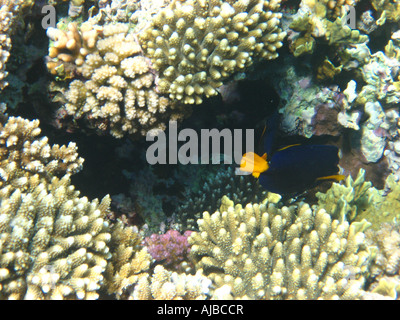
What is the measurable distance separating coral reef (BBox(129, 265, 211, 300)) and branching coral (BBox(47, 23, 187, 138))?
1.54 meters

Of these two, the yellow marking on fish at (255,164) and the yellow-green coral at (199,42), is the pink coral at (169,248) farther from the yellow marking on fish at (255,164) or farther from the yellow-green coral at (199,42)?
the yellow-green coral at (199,42)

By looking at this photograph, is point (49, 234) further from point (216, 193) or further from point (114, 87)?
point (216, 193)

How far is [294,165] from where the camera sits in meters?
2.53

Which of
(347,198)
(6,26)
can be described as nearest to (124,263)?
(6,26)

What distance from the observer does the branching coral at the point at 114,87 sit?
2.81m

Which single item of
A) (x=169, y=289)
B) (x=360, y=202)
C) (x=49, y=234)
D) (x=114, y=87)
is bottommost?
(x=169, y=289)

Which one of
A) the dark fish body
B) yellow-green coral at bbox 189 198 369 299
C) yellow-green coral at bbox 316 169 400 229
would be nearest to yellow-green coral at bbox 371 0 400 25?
yellow-green coral at bbox 316 169 400 229

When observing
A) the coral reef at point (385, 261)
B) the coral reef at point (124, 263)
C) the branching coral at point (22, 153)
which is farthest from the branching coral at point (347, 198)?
the branching coral at point (22, 153)

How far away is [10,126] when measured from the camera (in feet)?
8.82

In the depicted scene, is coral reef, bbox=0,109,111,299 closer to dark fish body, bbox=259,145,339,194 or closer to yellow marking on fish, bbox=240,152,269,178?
yellow marking on fish, bbox=240,152,269,178

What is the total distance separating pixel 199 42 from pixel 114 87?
0.98 metres

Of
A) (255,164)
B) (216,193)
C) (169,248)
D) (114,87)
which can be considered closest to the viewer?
(255,164)

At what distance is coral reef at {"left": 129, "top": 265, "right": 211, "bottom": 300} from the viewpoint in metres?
2.33
